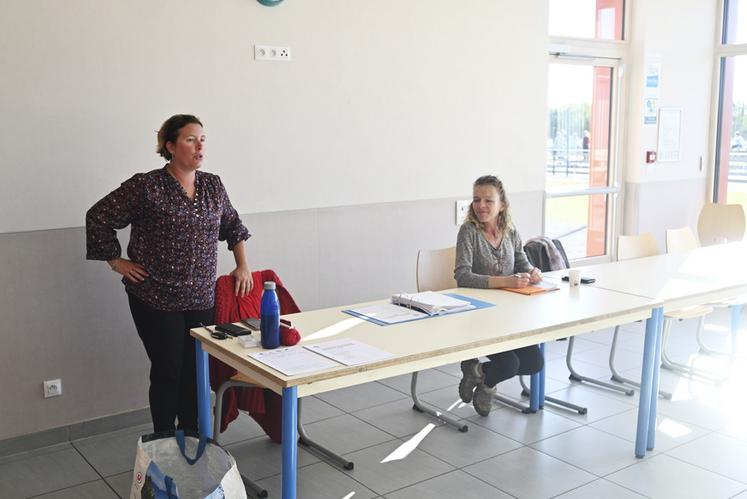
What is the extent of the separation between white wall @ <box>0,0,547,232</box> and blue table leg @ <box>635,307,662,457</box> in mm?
1927

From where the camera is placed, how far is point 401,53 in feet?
15.5

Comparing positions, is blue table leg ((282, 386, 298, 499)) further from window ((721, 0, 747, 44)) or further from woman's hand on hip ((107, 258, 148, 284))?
window ((721, 0, 747, 44))

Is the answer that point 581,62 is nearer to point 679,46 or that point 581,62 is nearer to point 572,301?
point 679,46

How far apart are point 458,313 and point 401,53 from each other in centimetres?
213

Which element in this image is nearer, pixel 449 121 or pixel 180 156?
pixel 180 156

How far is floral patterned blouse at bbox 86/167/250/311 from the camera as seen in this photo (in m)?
3.21

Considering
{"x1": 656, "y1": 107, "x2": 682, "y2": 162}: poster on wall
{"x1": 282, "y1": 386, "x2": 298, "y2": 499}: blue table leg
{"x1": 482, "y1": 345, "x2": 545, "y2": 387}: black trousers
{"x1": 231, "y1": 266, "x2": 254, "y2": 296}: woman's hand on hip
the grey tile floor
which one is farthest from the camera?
{"x1": 656, "y1": 107, "x2": 682, "y2": 162}: poster on wall

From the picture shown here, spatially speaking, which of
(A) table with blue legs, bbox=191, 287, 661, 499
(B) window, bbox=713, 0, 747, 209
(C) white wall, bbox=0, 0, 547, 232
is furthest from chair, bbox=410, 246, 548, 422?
(B) window, bbox=713, 0, 747, 209

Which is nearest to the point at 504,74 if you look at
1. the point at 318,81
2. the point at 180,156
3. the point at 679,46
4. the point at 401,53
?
the point at 401,53

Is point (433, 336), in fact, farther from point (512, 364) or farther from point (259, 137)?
point (259, 137)

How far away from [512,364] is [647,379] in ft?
2.13

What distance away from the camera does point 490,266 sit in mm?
3814

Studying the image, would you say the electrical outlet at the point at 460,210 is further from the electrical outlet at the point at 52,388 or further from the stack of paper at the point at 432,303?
the electrical outlet at the point at 52,388

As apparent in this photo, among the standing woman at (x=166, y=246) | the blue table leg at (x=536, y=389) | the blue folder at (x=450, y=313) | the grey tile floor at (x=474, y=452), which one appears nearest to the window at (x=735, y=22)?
the grey tile floor at (x=474, y=452)
